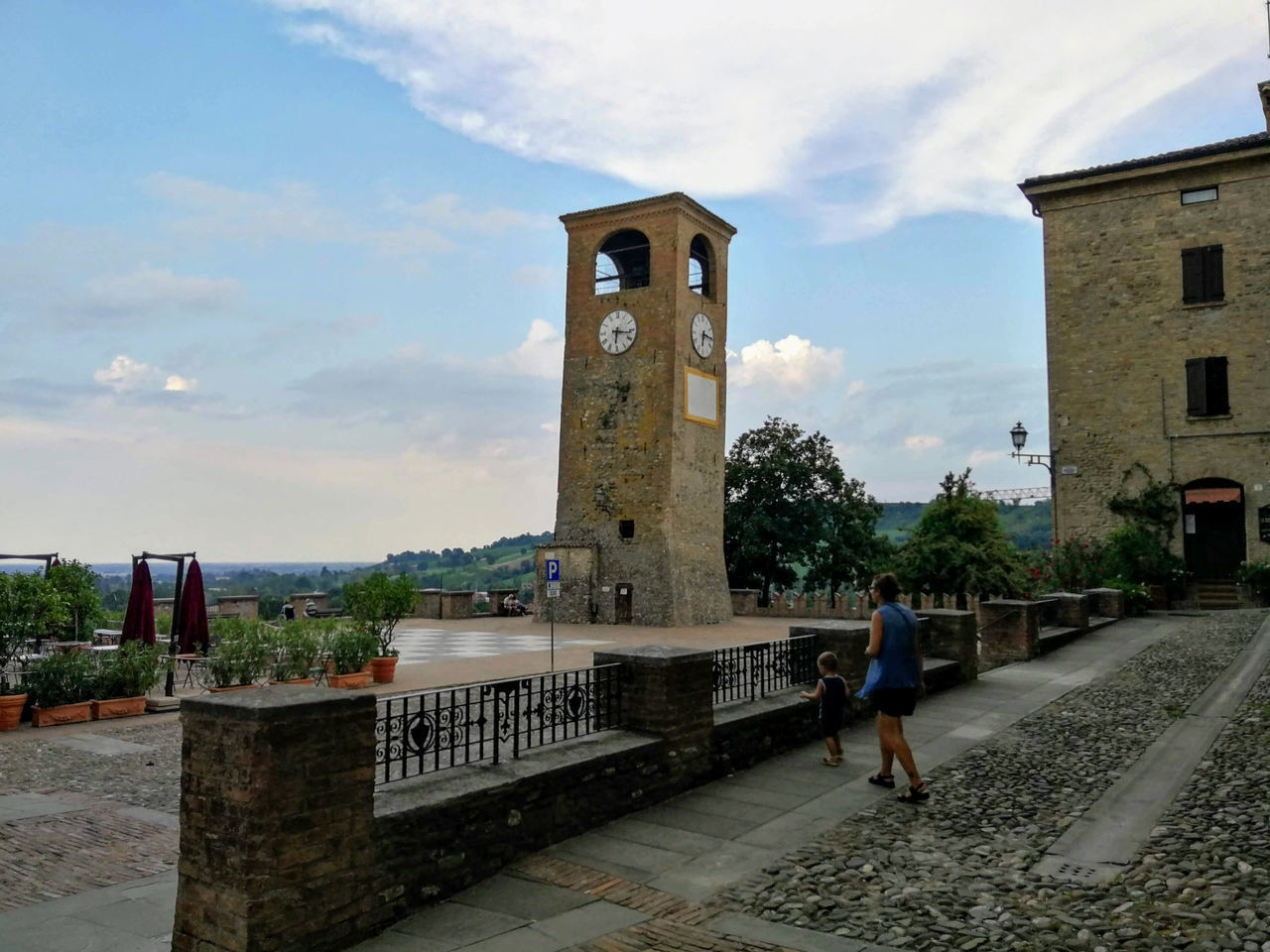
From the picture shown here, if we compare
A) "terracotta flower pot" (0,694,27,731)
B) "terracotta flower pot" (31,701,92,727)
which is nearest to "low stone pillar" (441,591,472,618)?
"terracotta flower pot" (31,701,92,727)

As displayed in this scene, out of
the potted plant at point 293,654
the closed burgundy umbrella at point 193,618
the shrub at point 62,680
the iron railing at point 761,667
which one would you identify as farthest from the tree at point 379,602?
the iron railing at point 761,667

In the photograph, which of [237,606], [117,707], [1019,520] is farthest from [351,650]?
[1019,520]

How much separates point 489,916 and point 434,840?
0.53m

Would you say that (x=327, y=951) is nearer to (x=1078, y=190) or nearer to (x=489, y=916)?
(x=489, y=916)

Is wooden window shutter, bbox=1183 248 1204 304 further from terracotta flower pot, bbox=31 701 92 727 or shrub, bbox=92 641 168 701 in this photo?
terracotta flower pot, bbox=31 701 92 727

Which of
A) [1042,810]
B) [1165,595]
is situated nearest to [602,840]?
[1042,810]

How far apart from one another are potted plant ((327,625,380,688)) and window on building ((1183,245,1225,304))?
24577 mm

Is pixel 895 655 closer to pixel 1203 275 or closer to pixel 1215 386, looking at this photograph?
pixel 1215 386

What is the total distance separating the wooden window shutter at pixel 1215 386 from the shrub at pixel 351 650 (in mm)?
23587

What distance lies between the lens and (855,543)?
134ft

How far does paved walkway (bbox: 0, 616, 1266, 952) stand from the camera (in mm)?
4793

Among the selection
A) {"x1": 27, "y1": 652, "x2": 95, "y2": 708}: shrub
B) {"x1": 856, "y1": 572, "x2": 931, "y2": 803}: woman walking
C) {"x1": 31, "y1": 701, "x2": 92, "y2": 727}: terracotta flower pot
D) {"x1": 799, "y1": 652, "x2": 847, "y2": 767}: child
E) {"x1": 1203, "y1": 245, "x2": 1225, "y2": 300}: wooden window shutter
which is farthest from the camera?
{"x1": 1203, "y1": 245, "x2": 1225, "y2": 300}: wooden window shutter

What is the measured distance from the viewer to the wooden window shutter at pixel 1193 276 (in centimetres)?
2677

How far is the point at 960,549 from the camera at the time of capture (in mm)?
21266
